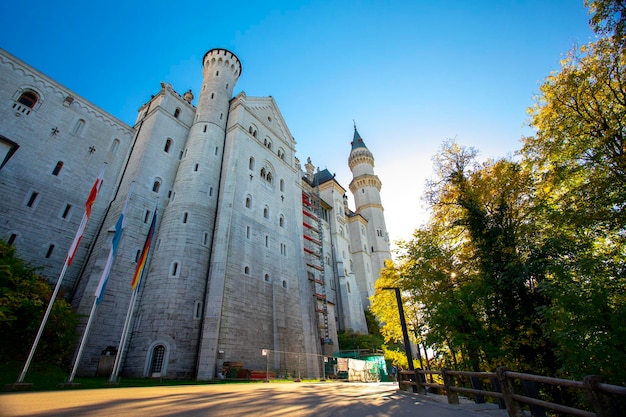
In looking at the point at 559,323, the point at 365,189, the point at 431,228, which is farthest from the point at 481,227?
the point at 365,189

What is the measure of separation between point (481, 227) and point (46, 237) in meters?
25.9

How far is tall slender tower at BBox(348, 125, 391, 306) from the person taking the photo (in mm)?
52522

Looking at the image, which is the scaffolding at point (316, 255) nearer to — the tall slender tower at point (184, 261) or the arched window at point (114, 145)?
the tall slender tower at point (184, 261)

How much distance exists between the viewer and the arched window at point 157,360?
17.4 m

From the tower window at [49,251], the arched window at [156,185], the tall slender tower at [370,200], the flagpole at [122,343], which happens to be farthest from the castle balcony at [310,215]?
the flagpole at [122,343]

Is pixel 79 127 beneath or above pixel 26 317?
above

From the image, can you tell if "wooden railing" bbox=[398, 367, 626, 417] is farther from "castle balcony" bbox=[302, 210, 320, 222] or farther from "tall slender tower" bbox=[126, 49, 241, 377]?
"castle balcony" bbox=[302, 210, 320, 222]

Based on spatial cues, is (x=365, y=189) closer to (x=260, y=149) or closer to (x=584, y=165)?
(x=260, y=149)

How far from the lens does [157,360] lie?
699 inches

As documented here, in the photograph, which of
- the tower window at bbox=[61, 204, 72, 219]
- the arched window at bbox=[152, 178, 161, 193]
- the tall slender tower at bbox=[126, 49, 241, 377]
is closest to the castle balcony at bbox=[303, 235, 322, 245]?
the tall slender tower at bbox=[126, 49, 241, 377]

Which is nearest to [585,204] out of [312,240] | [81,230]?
[81,230]

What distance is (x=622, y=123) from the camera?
1209 centimetres

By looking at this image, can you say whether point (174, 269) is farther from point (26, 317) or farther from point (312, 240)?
point (312, 240)

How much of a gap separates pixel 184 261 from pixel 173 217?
150 inches
